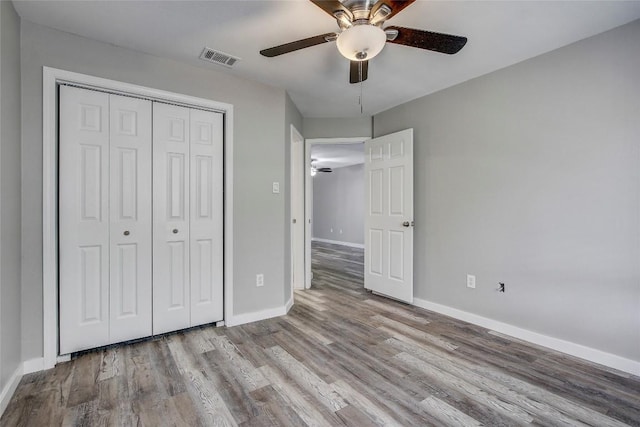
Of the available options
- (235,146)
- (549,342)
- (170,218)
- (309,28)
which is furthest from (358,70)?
(549,342)

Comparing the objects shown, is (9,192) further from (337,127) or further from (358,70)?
(337,127)

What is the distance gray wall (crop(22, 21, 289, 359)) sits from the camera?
1.97 metres

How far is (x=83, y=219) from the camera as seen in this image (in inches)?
86.4

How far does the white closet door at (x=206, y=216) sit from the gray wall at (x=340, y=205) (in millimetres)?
5819

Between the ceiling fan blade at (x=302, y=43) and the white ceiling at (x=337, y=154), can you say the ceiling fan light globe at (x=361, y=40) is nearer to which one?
the ceiling fan blade at (x=302, y=43)

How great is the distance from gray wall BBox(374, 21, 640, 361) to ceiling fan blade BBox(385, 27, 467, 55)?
48.4 inches

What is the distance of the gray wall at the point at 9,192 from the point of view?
1650 millimetres

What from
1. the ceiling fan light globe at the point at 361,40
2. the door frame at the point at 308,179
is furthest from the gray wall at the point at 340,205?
the ceiling fan light globe at the point at 361,40

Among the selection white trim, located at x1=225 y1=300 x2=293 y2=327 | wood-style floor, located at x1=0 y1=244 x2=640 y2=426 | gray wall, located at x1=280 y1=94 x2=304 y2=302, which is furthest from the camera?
gray wall, located at x1=280 y1=94 x2=304 y2=302

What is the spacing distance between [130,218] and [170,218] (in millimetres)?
287

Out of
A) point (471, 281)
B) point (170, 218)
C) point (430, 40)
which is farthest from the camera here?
point (471, 281)

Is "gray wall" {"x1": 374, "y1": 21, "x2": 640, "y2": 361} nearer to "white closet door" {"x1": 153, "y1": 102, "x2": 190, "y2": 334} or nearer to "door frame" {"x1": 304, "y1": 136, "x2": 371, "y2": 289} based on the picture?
"door frame" {"x1": 304, "y1": 136, "x2": 371, "y2": 289}

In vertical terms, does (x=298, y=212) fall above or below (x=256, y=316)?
above

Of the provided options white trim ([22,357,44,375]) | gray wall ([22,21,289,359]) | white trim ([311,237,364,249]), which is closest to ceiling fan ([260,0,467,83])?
gray wall ([22,21,289,359])
